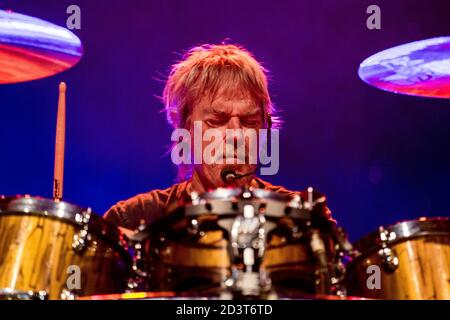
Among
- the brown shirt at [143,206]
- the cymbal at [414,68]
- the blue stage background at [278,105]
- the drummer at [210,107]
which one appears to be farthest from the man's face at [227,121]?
the cymbal at [414,68]

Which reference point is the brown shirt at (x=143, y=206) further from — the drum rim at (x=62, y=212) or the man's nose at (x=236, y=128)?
the drum rim at (x=62, y=212)

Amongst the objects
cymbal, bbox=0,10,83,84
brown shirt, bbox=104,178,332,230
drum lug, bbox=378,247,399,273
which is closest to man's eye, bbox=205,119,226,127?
brown shirt, bbox=104,178,332,230

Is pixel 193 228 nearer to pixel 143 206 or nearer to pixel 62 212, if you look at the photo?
pixel 62 212

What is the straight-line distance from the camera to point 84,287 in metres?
1.75

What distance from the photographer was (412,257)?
179 centimetres

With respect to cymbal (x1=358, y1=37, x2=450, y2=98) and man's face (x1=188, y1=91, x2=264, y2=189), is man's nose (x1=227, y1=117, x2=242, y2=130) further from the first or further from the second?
cymbal (x1=358, y1=37, x2=450, y2=98)

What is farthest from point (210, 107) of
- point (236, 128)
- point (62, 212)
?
point (62, 212)

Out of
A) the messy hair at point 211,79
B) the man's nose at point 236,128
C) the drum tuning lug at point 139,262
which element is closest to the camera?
the drum tuning lug at point 139,262

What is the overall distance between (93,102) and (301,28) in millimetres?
1014

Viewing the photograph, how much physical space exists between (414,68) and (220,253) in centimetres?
152

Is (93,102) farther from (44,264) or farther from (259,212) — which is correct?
(259,212)

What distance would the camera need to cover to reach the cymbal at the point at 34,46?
2.63 meters
